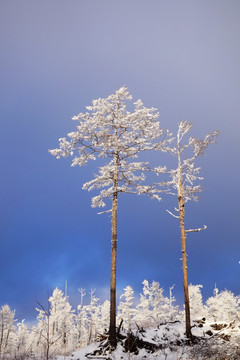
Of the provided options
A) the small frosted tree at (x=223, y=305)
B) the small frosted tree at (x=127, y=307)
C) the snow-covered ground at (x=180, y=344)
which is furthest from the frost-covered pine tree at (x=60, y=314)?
the snow-covered ground at (x=180, y=344)

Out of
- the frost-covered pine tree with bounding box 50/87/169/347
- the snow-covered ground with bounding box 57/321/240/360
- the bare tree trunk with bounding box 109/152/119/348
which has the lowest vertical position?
the snow-covered ground with bounding box 57/321/240/360

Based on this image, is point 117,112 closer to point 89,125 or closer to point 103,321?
point 89,125

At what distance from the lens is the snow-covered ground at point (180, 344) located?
30.6 ft

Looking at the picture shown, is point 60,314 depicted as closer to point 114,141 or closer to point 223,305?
point 223,305

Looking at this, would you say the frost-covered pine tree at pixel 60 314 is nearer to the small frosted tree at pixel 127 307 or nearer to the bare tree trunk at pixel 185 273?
the small frosted tree at pixel 127 307

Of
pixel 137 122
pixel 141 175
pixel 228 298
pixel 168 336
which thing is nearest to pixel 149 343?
pixel 168 336

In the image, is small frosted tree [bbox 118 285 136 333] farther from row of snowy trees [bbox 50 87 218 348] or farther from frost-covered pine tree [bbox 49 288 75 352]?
row of snowy trees [bbox 50 87 218 348]

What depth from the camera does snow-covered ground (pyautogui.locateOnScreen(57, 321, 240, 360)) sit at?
9.33 meters

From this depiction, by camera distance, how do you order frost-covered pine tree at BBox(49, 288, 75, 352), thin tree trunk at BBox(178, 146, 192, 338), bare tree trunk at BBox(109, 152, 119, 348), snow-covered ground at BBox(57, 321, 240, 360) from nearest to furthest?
snow-covered ground at BBox(57, 321, 240, 360), bare tree trunk at BBox(109, 152, 119, 348), thin tree trunk at BBox(178, 146, 192, 338), frost-covered pine tree at BBox(49, 288, 75, 352)

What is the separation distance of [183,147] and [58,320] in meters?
37.9

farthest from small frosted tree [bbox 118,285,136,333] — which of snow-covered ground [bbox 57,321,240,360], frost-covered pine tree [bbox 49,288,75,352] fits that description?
snow-covered ground [bbox 57,321,240,360]

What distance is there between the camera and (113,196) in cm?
1548

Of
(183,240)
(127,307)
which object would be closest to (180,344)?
(183,240)

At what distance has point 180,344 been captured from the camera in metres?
12.1
